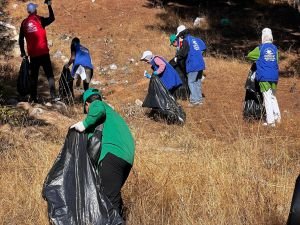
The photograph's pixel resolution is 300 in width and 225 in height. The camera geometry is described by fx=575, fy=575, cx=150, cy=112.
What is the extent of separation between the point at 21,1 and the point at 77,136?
53.6ft

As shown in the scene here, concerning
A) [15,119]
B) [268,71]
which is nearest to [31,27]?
[15,119]

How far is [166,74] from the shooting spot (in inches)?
381

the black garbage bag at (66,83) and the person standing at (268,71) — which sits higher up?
the person standing at (268,71)

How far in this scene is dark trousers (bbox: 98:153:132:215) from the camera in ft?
14.7

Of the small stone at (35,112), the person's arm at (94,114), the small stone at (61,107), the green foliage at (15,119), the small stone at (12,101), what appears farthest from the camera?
the small stone at (12,101)

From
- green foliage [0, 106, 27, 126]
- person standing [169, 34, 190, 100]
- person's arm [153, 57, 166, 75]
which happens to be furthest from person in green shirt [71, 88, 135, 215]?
person standing [169, 34, 190, 100]

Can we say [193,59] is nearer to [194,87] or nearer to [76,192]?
[194,87]

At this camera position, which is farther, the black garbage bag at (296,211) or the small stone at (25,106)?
the small stone at (25,106)

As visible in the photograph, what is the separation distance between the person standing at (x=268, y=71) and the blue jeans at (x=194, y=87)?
5.40 ft

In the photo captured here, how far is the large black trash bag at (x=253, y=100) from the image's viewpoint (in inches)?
365

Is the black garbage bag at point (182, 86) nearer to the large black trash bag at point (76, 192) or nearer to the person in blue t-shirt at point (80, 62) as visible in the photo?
the person in blue t-shirt at point (80, 62)

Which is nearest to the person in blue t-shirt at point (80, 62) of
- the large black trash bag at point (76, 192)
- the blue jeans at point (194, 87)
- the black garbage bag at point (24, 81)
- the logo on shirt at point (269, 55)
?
the black garbage bag at point (24, 81)

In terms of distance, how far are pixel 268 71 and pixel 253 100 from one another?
786 mm

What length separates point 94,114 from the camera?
4434 millimetres
